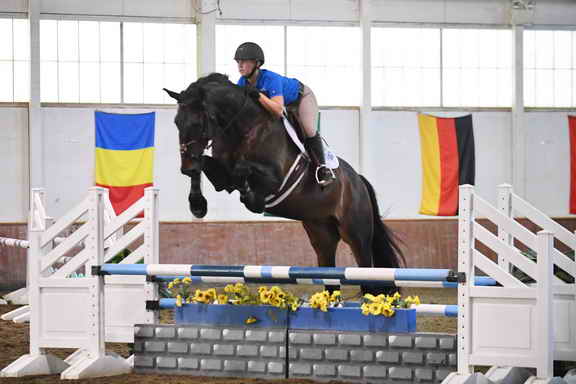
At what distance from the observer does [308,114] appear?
577 centimetres

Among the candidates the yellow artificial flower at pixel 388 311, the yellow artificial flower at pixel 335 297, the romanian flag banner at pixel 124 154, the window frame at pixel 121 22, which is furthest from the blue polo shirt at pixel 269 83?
the window frame at pixel 121 22

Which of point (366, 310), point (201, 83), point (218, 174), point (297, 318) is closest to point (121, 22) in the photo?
point (201, 83)

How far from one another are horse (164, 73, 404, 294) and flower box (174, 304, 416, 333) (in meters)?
0.61

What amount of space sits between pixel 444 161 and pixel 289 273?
11833 millimetres

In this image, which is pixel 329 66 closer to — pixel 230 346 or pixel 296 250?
pixel 296 250

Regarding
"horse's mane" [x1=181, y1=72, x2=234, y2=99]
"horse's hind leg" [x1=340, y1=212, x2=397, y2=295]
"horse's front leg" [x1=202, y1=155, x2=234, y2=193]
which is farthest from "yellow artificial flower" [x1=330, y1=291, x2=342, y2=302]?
"horse's mane" [x1=181, y1=72, x2=234, y2=99]

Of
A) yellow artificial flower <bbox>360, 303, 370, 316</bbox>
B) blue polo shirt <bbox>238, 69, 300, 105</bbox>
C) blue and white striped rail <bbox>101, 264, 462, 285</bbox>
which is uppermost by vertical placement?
blue polo shirt <bbox>238, 69, 300, 105</bbox>

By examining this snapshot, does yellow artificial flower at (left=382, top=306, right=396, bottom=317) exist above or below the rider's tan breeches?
below

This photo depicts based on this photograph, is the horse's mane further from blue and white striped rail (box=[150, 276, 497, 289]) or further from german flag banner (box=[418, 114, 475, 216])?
german flag banner (box=[418, 114, 475, 216])

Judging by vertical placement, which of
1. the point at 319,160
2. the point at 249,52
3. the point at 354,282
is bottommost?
the point at 354,282

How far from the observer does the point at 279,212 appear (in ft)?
18.1

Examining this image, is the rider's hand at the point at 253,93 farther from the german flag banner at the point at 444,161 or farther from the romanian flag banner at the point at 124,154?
Result: the german flag banner at the point at 444,161

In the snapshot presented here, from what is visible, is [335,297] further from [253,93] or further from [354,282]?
[253,93]

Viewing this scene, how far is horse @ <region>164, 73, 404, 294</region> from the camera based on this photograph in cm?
491
